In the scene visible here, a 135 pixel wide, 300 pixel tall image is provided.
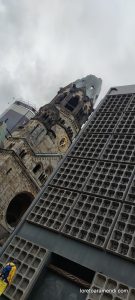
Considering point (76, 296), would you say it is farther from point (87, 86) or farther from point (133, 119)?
point (87, 86)

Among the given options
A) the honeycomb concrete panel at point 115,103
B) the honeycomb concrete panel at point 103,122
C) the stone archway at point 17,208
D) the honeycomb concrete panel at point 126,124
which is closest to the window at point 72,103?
the stone archway at point 17,208

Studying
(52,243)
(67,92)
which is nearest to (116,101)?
(52,243)

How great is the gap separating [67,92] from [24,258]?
3725 cm

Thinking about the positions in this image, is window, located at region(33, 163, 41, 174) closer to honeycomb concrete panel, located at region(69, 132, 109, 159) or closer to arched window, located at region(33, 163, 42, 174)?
arched window, located at region(33, 163, 42, 174)

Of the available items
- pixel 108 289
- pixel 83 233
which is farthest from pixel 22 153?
pixel 108 289

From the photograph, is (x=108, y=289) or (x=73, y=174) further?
(x=73, y=174)

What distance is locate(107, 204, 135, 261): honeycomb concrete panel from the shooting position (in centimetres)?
721

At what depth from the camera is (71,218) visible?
8812mm

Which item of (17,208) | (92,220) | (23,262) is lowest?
(23,262)

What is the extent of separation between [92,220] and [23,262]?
2.41 m

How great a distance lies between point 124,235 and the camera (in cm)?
759

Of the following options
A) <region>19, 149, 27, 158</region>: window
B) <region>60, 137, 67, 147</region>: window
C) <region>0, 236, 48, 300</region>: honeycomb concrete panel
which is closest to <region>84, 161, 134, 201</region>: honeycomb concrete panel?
<region>0, 236, 48, 300</region>: honeycomb concrete panel

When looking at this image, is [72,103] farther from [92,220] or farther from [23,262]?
[23,262]

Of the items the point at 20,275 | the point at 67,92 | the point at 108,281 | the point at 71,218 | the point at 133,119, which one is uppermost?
the point at 67,92
